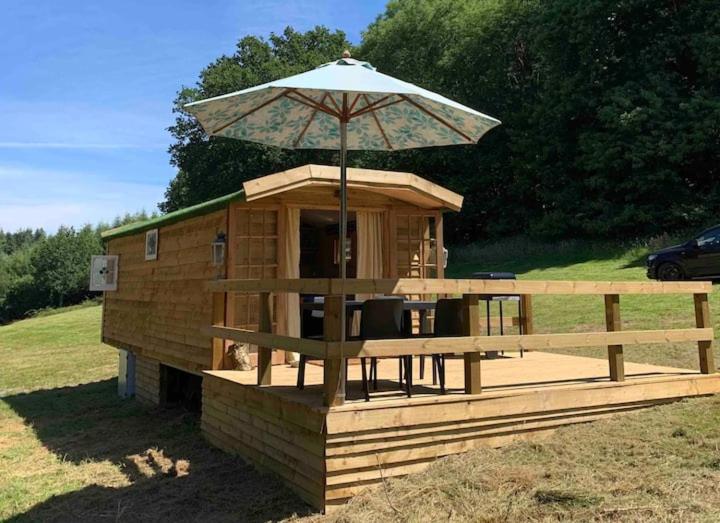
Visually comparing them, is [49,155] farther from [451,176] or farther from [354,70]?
[354,70]

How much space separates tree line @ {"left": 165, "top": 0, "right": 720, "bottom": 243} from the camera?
19.1 metres

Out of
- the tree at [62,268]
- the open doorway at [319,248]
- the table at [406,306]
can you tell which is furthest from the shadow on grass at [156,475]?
Result: the tree at [62,268]

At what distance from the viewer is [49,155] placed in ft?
84.0

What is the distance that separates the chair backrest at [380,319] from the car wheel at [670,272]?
10335 millimetres

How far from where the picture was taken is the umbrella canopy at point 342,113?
3611 mm

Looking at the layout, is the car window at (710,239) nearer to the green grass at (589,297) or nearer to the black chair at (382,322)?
the green grass at (589,297)

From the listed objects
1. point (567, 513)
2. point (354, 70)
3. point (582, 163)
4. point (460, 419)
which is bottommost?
point (567, 513)

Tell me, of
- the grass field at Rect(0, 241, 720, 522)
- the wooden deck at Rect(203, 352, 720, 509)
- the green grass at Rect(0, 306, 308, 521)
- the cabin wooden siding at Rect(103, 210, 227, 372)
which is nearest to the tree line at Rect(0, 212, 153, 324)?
the green grass at Rect(0, 306, 308, 521)

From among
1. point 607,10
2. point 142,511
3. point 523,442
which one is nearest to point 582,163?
point 607,10

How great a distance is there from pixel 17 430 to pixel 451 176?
932 inches

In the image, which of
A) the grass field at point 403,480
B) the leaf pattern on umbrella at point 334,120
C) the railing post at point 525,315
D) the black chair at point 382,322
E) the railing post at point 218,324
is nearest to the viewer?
the grass field at point 403,480

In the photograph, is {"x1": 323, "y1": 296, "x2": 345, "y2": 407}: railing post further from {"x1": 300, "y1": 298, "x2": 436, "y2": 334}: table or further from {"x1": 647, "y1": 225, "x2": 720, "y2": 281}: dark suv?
{"x1": 647, "y1": 225, "x2": 720, "y2": 281}: dark suv

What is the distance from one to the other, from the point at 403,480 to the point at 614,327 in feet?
7.91

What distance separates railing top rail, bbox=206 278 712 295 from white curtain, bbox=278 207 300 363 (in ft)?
5.70
